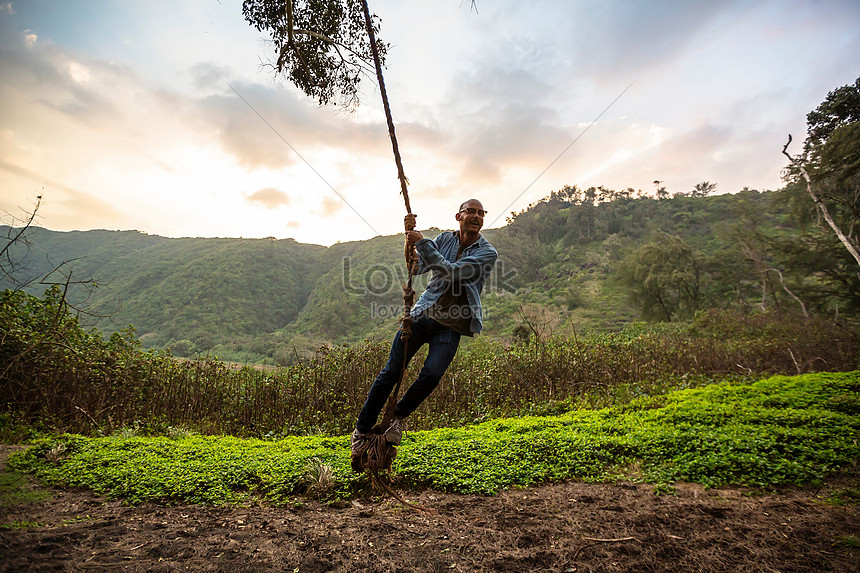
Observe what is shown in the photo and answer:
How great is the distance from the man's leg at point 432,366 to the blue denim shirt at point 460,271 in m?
0.22

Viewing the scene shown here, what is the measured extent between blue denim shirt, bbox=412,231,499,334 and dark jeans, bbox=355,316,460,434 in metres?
0.18

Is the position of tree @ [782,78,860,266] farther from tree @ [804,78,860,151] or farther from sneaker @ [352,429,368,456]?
sneaker @ [352,429,368,456]

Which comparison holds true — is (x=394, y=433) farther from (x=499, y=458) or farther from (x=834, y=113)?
(x=834, y=113)

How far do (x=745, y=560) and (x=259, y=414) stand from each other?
7297 mm

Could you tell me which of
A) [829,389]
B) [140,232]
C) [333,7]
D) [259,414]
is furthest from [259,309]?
[829,389]

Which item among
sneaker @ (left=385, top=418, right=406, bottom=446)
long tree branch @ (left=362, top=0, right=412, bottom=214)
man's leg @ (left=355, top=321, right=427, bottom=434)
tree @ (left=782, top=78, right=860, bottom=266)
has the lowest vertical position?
sneaker @ (left=385, top=418, right=406, bottom=446)

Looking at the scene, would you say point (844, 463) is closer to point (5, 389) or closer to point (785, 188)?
point (5, 389)

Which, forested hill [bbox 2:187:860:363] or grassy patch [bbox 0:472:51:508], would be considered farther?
forested hill [bbox 2:187:860:363]

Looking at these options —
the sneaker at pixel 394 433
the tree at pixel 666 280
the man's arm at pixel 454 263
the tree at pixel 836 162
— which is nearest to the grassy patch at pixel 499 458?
the sneaker at pixel 394 433

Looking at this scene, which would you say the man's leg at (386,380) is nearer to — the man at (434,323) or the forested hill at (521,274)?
the man at (434,323)

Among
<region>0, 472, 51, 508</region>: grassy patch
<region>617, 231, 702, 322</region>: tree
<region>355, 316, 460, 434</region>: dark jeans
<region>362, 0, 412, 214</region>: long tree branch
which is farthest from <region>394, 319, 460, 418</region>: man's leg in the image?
<region>617, 231, 702, 322</region>: tree

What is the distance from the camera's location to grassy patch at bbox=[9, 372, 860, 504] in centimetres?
334

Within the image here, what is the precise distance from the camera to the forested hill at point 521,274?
839 inches

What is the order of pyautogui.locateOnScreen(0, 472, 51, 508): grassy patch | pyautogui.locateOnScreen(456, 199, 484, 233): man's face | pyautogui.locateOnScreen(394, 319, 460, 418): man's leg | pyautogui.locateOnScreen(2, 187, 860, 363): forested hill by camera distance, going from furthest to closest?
pyautogui.locateOnScreen(2, 187, 860, 363): forested hill
pyautogui.locateOnScreen(456, 199, 484, 233): man's face
pyautogui.locateOnScreen(394, 319, 460, 418): man's leg
pyautogui.locateOnScreen(0, 472, 51, 508): grassy patch
